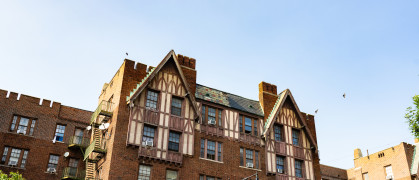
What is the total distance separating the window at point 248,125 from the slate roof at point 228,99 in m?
0.79

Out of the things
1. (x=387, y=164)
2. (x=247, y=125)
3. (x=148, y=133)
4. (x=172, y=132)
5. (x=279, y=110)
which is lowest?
(x=148, y=133)

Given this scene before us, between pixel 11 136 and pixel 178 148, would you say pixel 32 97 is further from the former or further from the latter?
pixel 178 148

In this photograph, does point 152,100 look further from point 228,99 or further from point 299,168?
point 299,168

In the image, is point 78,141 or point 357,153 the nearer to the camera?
point 78,141

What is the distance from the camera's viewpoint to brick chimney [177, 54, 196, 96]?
36.9 meters

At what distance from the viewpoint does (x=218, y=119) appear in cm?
3681

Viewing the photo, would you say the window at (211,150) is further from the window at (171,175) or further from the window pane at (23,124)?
the window pane at (23,124)

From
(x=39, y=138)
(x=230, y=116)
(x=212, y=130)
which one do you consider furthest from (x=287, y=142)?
(x=39, y=138)

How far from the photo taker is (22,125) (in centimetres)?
3731

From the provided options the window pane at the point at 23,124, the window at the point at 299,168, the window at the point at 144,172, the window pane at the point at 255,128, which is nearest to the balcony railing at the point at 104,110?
the window at the point at 144,172

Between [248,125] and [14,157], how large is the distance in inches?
835

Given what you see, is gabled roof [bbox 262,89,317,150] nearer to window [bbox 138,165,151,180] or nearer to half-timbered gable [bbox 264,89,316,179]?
half-timbered gable [bbox 264,89,316,179]

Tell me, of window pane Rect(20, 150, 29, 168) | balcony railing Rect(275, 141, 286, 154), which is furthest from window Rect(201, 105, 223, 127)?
window pane Rect(20, 150, 29, 168)

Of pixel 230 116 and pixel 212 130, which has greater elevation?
pixel 230 116
